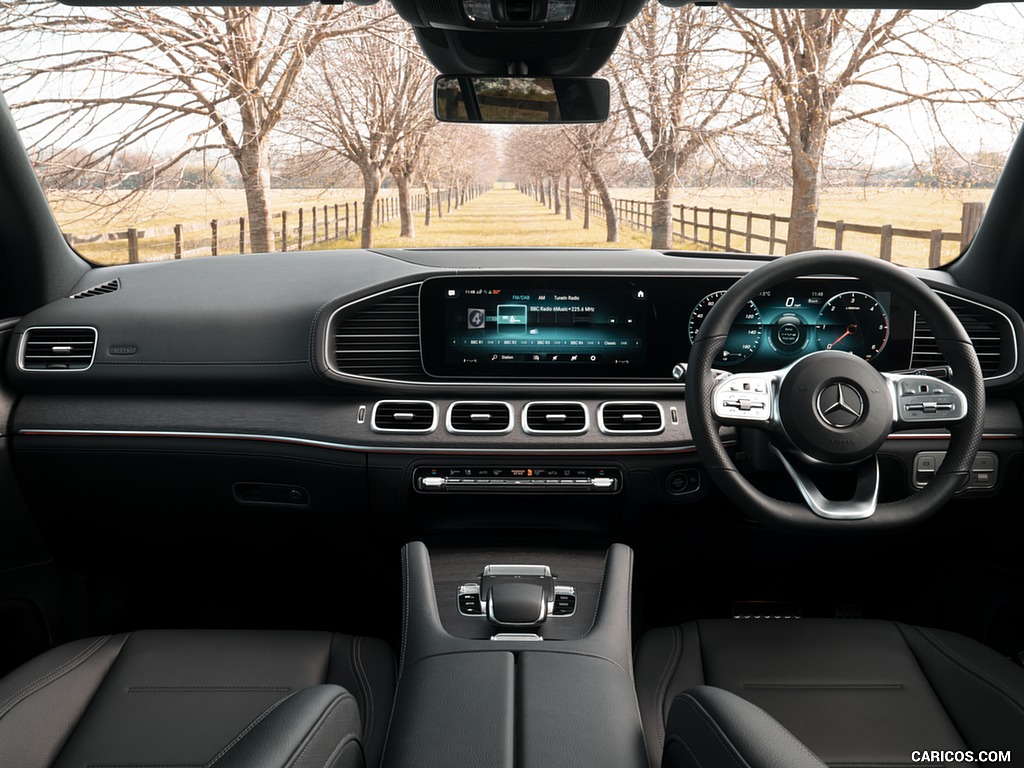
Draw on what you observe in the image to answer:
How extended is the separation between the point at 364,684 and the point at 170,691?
51 centimetres

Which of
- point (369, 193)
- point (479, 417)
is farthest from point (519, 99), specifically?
point (369, 193)

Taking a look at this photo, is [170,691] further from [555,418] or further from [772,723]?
[772,723]

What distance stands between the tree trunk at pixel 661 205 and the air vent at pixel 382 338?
9.09 feet

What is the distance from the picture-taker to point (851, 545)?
9.42 ft

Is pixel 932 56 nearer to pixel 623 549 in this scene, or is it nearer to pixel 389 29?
pixel 389 29

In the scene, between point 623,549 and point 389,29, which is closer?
point 623,549

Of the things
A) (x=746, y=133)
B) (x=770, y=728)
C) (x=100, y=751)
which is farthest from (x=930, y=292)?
(x=746, y=133)

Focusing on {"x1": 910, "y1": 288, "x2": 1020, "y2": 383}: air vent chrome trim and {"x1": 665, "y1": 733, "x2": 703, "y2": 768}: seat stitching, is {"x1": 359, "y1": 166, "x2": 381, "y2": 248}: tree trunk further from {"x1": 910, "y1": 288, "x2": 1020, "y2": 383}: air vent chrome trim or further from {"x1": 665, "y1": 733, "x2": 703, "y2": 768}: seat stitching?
{"x1": 665, "y1": 733, "x2": 703, "y2": 768}: seat stitching

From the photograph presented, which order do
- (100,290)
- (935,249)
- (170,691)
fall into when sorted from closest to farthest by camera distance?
(170,691) < (100,290) < (935,249)

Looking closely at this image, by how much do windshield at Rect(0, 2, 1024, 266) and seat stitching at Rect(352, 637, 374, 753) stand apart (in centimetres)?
319

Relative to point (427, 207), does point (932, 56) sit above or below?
above

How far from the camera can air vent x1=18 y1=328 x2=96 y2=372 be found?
115 inches

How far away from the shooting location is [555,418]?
273cm

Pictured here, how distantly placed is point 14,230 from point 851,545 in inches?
124
